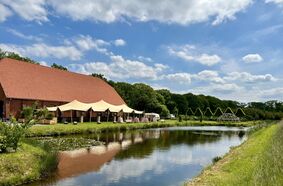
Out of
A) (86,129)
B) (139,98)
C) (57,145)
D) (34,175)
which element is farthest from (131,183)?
(139,98)

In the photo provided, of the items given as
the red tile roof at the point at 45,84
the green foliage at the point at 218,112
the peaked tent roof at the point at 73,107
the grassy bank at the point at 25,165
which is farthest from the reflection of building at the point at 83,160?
the green foliage at the point at 218,112

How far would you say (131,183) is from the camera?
14.8m

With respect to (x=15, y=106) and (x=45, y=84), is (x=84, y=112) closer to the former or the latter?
(x=45, y=84)

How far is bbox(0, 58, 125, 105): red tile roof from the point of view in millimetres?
43047

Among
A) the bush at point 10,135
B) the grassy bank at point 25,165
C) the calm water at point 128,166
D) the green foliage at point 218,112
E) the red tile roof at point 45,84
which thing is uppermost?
the red tile roof at point 45,84

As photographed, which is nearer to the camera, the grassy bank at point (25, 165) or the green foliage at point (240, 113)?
the grassy bank at point (25, 165)

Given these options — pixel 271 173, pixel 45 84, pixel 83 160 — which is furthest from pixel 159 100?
pixel 271 173

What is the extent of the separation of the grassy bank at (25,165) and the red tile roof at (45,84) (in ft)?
87.7

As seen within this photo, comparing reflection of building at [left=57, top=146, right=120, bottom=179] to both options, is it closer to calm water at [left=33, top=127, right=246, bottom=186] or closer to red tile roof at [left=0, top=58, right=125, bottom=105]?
calm water at [left=33, top=127, right=246, bottom=186]

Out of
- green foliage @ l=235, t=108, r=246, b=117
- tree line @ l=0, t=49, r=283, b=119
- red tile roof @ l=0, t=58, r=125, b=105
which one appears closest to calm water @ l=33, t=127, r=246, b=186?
red tile roof @ l=0, t=58, r=125, b=105

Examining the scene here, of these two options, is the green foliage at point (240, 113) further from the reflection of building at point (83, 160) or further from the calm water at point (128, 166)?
the reflection of building at point (83, 160)

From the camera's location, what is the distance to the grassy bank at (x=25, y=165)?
13.1 metres

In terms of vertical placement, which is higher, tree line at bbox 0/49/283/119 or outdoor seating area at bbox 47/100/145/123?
tree line at bbox 0/49/283/119

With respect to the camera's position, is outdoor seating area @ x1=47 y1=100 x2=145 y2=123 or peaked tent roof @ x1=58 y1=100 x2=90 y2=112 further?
outdoor seating area @ x1=47 y1=100 x2=145 y2=123
